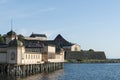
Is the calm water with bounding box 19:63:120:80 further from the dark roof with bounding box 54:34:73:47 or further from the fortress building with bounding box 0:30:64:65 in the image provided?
the dark roof with bounding box 54:34:73:47

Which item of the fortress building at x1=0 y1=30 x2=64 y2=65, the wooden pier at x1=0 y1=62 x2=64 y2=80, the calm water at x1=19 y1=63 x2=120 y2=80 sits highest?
the fortress building at x1=0 y1=30 x2=64 y2=65

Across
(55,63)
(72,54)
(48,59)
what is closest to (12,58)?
(48,59)

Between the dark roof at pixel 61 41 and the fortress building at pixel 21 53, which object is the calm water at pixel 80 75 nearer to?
the fortress building at pixel 21 53

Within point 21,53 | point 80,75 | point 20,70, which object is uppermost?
point 21,53

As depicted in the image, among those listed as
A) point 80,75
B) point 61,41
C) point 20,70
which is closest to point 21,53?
point 20,70

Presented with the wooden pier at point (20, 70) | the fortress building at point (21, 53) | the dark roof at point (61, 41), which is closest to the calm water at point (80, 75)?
the wooden pier at point (20, 70)

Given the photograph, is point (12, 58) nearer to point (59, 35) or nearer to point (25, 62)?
point (25, 62)

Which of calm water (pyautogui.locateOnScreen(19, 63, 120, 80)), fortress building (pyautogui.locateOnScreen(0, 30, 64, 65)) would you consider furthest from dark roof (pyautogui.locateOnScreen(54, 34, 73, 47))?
fortress building (pyautogui.locateOnScreen(0, 30, 64, 65))

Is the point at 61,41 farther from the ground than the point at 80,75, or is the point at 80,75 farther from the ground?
the point at 61,41

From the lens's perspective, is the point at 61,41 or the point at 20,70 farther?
the point at 61,41

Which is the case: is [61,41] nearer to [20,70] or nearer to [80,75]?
[80,75]

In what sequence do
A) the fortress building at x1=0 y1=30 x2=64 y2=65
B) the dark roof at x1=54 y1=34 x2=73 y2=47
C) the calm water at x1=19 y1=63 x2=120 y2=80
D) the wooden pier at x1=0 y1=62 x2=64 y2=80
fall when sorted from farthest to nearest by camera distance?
the dark roof at x1=54 y1=34 x2=73 y2=47 → the calm water at x1=19 y1=63 x2=120 y2=80 → the fortress building at x1=0 y1=30 x2=64 y2=65 → the wooden pier at x1=0 y1=62 x2=64 y2=80

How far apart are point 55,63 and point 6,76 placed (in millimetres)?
34325

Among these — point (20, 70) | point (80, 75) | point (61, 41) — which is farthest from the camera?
point (61, 41)
